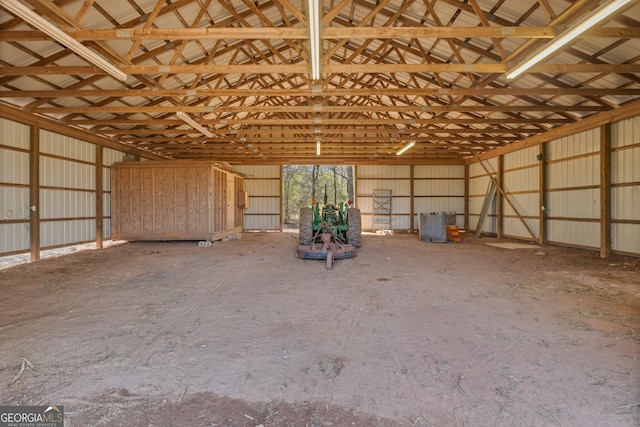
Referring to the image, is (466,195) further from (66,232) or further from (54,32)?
(54,32)

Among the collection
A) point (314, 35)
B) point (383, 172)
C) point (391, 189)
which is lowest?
point (391, 189)

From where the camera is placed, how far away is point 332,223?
36.0ft

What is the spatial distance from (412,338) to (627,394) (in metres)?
1.66

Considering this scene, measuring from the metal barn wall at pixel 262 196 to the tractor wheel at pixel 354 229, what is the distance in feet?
28.8

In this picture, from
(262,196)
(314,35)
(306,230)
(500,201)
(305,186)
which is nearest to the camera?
(314,35)

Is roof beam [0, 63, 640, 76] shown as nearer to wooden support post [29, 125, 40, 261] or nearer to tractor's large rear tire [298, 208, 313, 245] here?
wooden support post [29, 125, 40, 261]

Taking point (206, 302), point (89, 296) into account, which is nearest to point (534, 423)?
point (206, 302)

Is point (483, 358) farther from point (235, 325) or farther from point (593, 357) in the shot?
point (235, 325)

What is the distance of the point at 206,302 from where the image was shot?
4.83 meters

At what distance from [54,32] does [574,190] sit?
1392cm

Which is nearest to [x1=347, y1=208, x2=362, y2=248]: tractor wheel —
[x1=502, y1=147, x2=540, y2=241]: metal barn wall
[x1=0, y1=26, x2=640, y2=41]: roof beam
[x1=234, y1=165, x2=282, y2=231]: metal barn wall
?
[x1=0, y1=26, x2=640, y2=41]: roof beam

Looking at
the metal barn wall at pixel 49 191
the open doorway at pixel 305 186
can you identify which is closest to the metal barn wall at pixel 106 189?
the metal barn wall at pixel 49 191

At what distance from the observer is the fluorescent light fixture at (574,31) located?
4043 mm

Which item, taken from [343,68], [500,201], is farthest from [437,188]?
[343,68]
